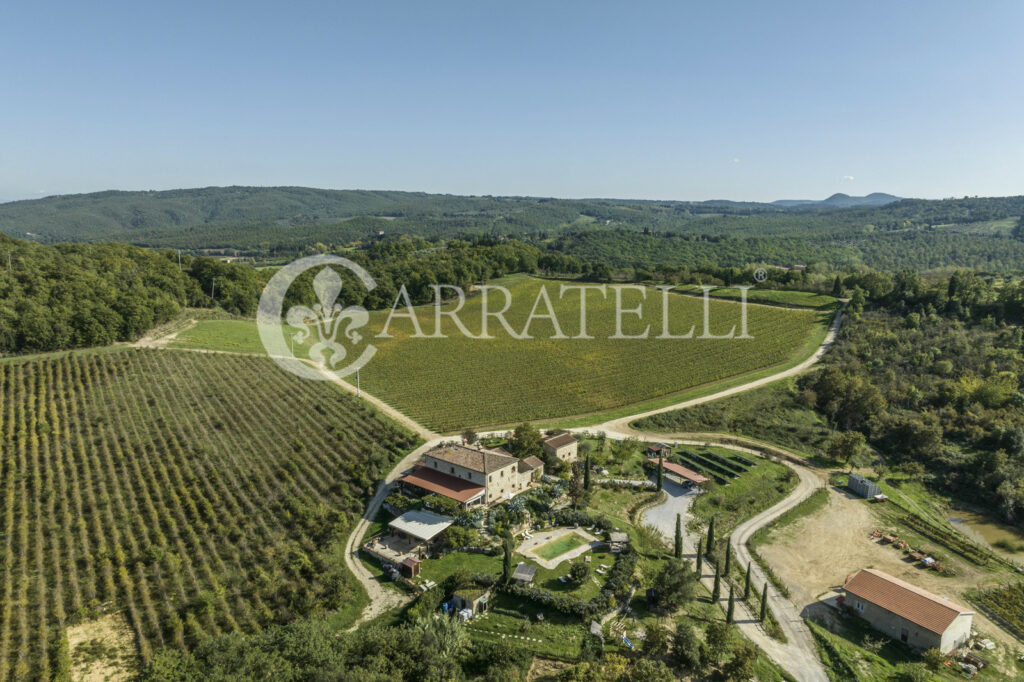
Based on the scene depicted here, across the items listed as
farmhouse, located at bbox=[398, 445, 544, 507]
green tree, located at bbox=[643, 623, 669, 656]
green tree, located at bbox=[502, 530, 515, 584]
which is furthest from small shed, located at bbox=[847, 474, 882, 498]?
green tree, located at bbox=[502, 530, 515, 584]

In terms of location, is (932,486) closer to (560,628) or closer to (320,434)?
(560,628)

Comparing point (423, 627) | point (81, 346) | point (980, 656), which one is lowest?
point (980, 656)

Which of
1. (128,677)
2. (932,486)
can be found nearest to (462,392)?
(128,677)

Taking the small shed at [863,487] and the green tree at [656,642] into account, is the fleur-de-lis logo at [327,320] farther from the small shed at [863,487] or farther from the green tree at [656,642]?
the small shed at [863,487]

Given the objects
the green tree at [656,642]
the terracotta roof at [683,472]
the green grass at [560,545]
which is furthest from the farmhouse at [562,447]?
the green tree at [656,642]

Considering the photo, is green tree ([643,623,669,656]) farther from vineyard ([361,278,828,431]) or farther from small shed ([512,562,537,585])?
vineyard ([361,278,828,431])

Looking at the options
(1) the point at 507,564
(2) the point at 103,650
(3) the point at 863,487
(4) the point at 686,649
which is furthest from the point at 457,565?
(3) the point at 863,487
